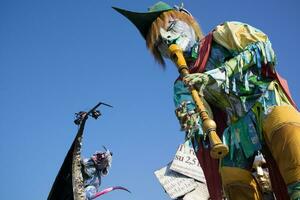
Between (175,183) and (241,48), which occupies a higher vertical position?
(241,48)

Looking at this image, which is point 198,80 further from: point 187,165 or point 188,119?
point 187,165

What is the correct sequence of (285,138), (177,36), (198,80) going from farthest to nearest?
1. (177,36)
2. (198,80)
3. (285,138)

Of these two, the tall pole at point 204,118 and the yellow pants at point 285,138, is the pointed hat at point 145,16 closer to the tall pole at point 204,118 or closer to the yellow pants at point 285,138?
the tall pole at point 204,118

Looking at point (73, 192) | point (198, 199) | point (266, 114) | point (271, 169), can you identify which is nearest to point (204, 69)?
point (266, 114)

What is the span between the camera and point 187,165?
905 cm

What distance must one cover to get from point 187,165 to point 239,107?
19.3 feet

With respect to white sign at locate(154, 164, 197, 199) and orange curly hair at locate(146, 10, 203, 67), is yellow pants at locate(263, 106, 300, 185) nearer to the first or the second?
orange curly hair at locate(146, 10, 203, 67)

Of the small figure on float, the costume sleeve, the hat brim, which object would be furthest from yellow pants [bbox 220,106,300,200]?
the small figure on float

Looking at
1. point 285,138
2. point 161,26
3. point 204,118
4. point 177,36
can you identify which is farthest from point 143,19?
point 285,138

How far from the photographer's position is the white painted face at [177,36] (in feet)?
12.2

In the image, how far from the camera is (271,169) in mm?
3244

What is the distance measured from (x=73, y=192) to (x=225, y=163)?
4115mm

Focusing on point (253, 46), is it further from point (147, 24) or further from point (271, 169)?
point (147, 24)

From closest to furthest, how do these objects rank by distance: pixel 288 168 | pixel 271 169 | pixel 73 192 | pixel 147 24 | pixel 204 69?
pixel 288 168
pixel 271 169
pixel 204 69
pixel 147 24
pixel 73 192
